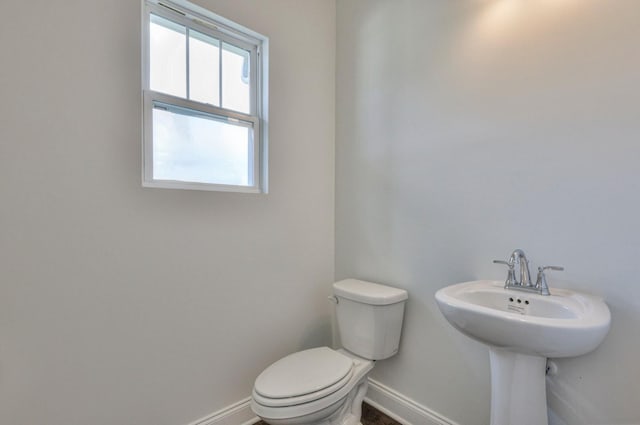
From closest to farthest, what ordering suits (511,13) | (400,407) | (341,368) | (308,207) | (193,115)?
(511,13) < (341,368) < (193,115) < (400,407) < (308,207)

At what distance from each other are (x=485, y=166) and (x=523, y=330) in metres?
0.74

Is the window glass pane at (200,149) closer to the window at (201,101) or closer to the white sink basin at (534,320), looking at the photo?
the window at (201,101)

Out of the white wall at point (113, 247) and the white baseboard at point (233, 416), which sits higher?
the white wall at point (113, 247)

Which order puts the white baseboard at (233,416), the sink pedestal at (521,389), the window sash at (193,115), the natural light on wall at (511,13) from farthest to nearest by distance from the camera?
the white baseboard at (233,416), the window sash at (193,115), the natural light on wall at (511,13), the sink pedestal at (521,389)

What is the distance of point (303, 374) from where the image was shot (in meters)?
1.30

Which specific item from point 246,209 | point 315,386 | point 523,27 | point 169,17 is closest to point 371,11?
point 523,27

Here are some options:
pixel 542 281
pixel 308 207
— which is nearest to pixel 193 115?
pixel 308 207

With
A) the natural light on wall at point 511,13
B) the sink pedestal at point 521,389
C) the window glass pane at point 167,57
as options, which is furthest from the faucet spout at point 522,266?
the window glass pane at point 167,57

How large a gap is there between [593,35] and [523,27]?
0.78ft

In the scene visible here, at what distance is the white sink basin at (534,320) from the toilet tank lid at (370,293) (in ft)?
1.36

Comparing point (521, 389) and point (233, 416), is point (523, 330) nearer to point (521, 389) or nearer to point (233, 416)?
point (521, 389)

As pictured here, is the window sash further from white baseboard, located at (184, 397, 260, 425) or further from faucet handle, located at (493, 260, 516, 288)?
faucet handle, located at (493, 260, 516, 288)

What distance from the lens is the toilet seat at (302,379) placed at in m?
1.17

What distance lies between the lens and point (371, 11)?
1.76 meters
